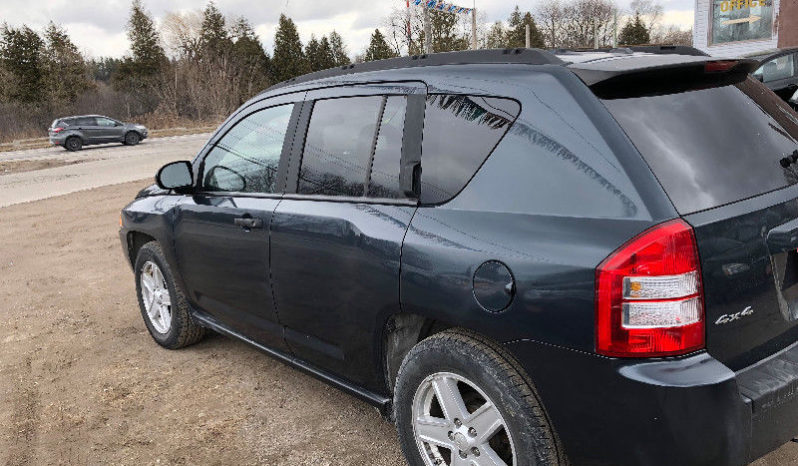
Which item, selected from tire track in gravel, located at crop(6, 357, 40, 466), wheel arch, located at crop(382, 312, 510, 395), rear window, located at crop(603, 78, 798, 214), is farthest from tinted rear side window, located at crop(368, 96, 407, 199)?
tire track in gravel, located at crop(6, 357, 40, 466)

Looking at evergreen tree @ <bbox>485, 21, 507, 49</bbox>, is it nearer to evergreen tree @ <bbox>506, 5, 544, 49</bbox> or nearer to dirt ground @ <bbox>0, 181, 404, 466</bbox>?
evergreen tree @ <bbox>506, 5, 544, 49</bbox>

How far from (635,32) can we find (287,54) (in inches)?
1412

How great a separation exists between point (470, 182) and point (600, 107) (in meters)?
0.50

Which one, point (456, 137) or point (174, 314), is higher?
point (456, 137)

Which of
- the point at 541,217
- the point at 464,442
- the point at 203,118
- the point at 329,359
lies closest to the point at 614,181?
the point at 541,217

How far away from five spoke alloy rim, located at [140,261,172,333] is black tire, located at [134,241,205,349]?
0.13ft

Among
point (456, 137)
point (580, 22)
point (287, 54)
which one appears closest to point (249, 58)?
point (287, 54)

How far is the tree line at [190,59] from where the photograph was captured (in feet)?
148

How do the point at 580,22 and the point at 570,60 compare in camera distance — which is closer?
the point at 570,60

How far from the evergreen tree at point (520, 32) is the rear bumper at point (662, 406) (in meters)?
62.0

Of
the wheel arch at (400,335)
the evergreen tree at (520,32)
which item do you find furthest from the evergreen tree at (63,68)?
the wheel arch at (400,335)

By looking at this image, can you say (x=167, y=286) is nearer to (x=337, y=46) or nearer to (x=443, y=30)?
(x=443, y=30)

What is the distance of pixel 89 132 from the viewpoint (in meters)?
29.7

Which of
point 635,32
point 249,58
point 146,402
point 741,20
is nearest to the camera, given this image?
point 146,402
